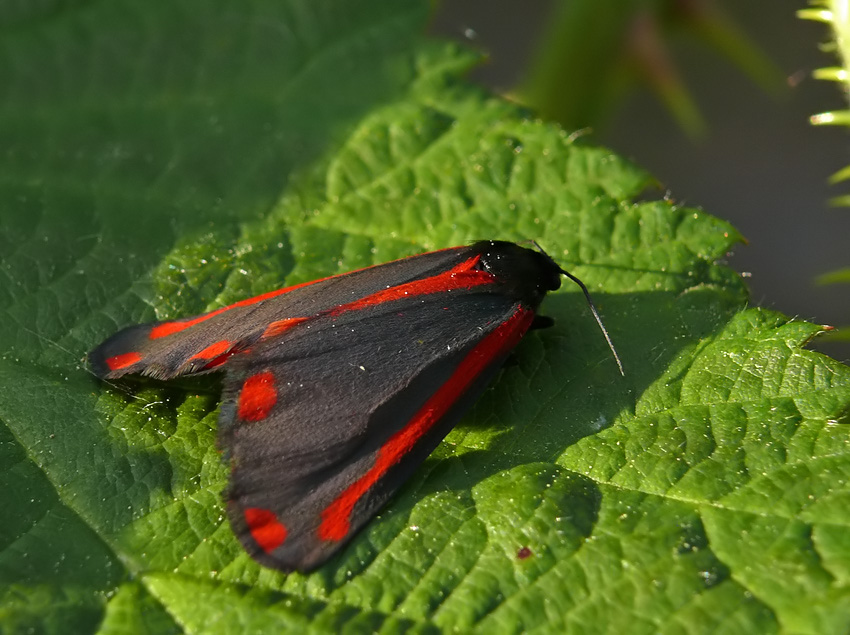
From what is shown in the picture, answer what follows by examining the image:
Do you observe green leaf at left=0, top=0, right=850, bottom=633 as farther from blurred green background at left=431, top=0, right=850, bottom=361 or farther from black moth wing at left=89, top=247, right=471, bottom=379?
blurred green background at left=431, top=0, right=850, bottom=361

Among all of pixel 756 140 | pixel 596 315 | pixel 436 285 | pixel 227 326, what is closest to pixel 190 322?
pixel 227 326

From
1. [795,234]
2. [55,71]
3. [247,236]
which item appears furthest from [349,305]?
[795,234]

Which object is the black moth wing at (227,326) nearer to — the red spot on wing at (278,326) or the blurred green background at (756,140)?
the red spot on wing at (278,326)

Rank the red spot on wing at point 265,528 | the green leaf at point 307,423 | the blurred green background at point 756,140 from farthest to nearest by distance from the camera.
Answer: the blurred green background at point 756,140
the red spot on wing at point 265,528
the green leaf at point 307,423

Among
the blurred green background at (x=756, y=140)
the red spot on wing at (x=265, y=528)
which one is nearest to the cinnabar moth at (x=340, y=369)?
the red spot on wing at (x=265, y=528)

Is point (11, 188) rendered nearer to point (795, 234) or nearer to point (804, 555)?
point (804, 555)

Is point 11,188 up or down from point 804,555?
up

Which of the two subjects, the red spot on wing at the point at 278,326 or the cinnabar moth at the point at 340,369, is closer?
the cinnabar moth at the point at 340,369

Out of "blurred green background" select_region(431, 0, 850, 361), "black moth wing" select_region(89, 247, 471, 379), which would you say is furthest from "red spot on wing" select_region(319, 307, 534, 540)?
"blurred green background" select_region(431, 0, 850, 361)

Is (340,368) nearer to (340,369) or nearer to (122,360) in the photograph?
(340,369)
